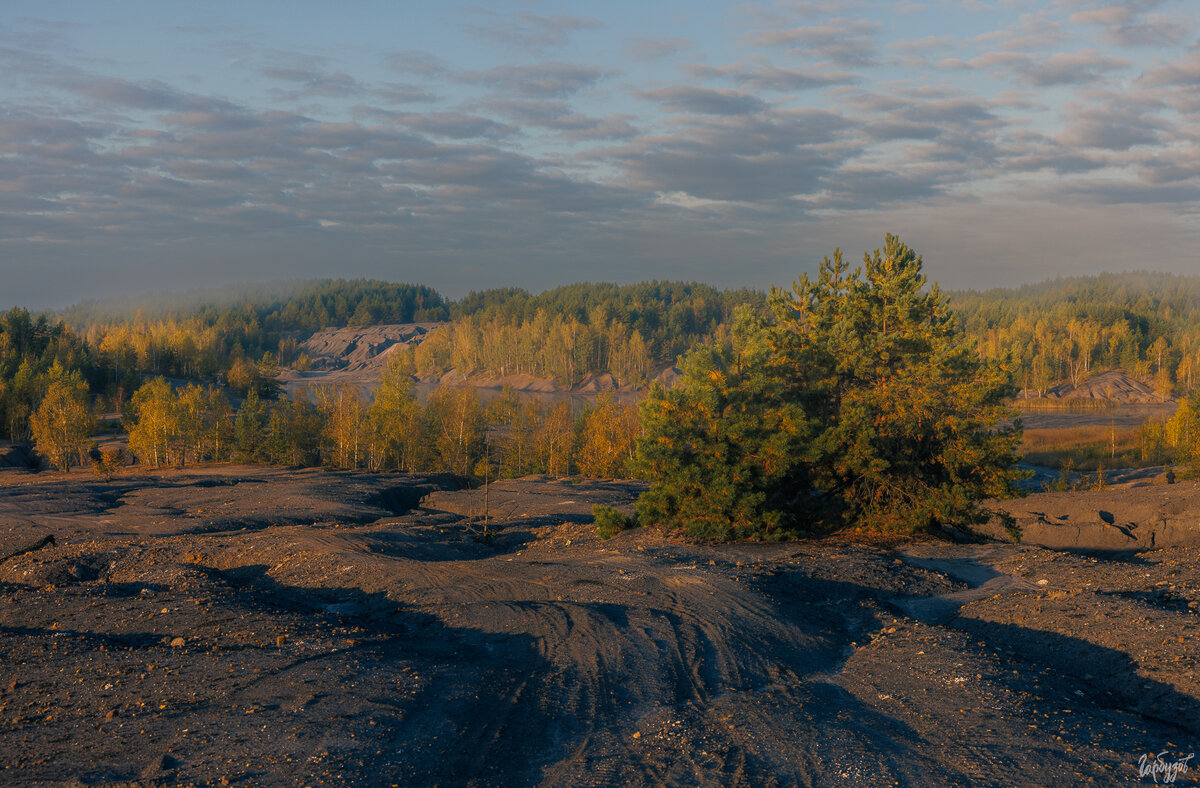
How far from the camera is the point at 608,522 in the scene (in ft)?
97.4

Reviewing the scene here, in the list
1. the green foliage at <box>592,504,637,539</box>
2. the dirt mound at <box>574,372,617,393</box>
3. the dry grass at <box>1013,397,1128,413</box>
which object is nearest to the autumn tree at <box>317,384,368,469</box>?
the green foliage at <box>592,504,637,539</box>

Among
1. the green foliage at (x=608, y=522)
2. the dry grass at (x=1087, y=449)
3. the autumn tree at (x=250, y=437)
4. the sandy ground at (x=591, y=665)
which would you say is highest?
the sandy ground at (x=591, y=665)

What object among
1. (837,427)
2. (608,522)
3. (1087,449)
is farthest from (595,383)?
(837,427)

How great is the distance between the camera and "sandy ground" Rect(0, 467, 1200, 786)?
959 centimetres

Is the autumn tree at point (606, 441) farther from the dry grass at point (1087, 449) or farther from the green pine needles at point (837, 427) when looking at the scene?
the dry grass at point (1087, 449)

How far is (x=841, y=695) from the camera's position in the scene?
1276 cm

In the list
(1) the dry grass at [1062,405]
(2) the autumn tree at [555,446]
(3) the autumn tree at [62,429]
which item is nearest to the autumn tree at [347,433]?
(2) the autumn tree at [555,446]

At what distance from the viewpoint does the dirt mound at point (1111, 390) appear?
143250 millimetres

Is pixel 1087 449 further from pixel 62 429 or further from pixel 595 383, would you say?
pixel 62 429

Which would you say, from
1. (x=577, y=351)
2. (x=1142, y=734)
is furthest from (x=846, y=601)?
(x=577, y=351)

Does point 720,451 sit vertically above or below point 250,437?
above

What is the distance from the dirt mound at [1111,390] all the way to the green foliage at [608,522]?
5788 inches

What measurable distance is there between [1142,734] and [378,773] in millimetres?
10595

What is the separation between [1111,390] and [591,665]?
166 metres
